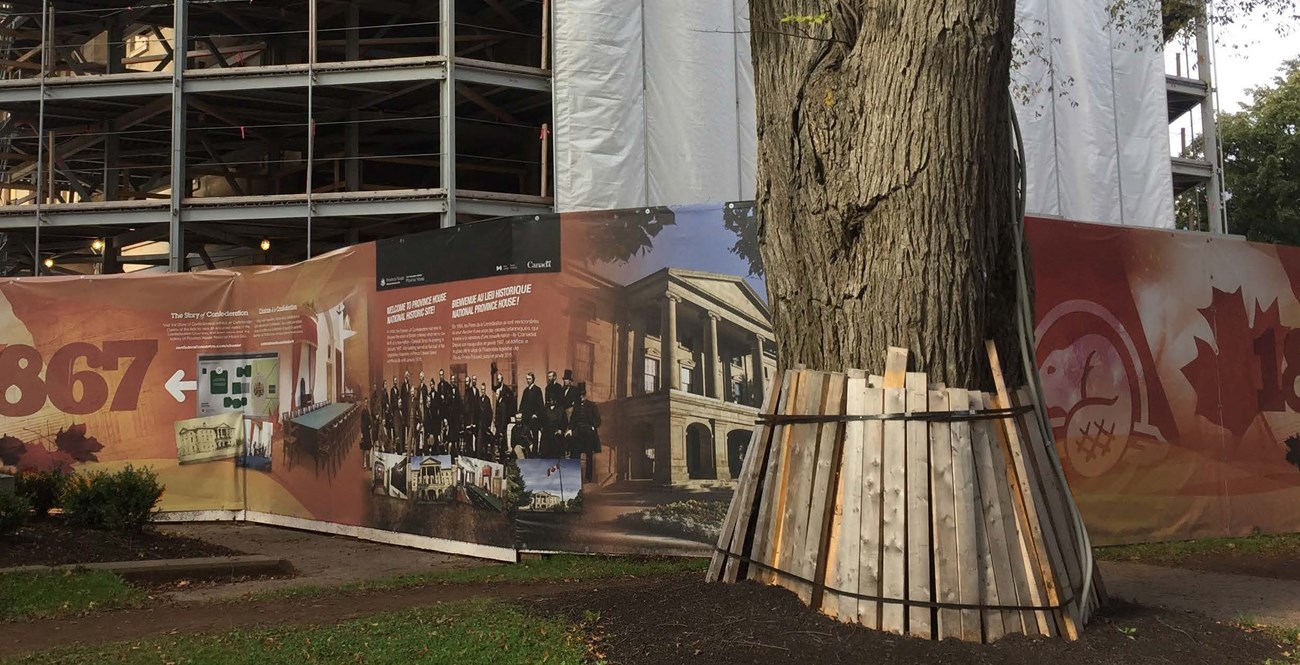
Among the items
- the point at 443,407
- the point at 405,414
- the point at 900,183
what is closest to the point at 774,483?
the point at 900,183

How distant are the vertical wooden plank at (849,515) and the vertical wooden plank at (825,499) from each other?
0.01 meters

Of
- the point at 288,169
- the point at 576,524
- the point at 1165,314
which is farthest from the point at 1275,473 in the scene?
the point at 288,169

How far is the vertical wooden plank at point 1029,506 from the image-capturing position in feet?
15.5

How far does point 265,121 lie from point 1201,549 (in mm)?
20953

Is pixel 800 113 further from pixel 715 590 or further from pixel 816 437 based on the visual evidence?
pixel 715 590

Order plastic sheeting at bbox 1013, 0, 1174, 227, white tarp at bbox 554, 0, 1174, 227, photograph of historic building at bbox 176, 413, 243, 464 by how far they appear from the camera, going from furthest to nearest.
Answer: plastic sheeting at bbox 1013, 0, 1174, 227 → white tarp at bbox 554, 0, 1174, 227 → photograph of historic building at bbox 176, 413, 243, 464

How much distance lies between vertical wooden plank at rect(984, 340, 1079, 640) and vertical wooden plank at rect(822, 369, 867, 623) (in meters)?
0.63

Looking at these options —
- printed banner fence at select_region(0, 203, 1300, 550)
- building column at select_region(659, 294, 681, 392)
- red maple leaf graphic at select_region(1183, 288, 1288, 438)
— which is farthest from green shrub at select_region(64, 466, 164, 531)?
red maple leaf graphic at select_region(1183, 288, 1288, 438)

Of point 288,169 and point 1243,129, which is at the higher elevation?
point 1243,129

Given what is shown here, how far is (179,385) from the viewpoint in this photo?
12.8 m

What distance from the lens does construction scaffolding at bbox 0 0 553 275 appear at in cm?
1998

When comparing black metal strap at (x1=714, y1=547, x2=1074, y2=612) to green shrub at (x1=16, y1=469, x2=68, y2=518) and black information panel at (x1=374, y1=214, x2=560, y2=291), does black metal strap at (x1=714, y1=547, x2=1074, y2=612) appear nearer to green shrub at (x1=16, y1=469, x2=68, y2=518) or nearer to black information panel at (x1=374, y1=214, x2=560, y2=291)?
black information panel at (x1=374, y1=214, x2=560, y2=291)

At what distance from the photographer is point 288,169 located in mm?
25688

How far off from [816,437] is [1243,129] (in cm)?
A: 4235
